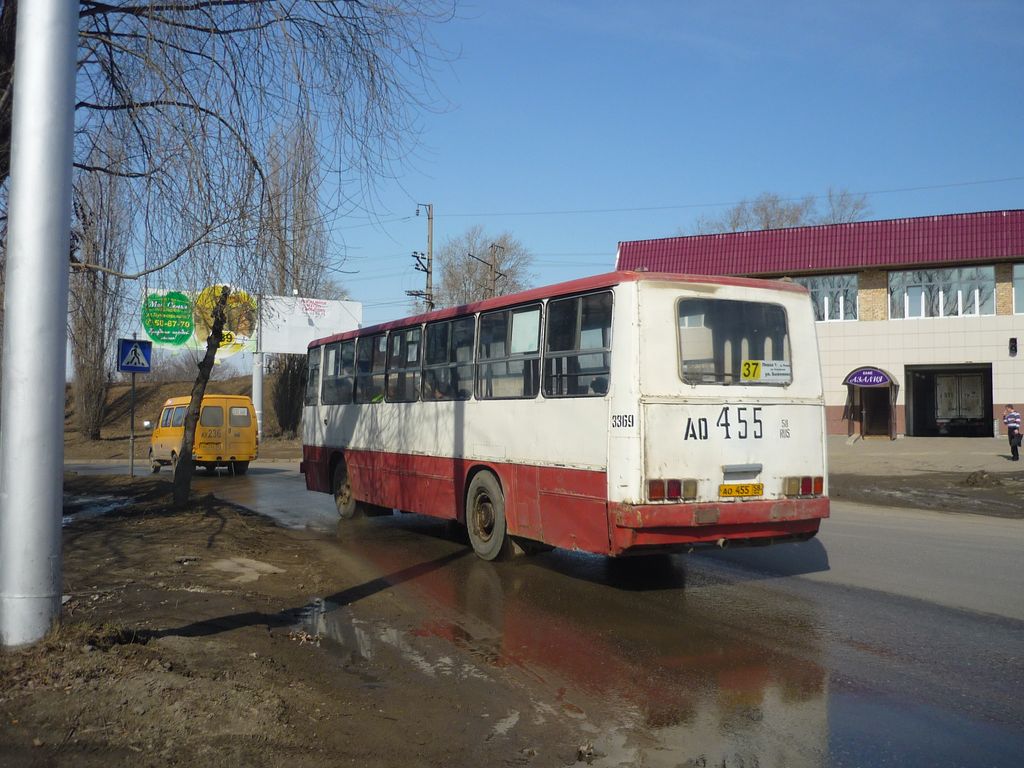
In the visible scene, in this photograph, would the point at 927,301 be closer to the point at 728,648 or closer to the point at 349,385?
the point at 349,385

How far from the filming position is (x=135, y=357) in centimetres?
1883

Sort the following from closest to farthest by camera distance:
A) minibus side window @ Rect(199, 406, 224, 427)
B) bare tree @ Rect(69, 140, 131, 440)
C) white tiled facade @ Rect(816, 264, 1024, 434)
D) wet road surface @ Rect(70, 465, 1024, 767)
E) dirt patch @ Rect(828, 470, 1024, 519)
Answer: wet road surface @ Rect(70, 465, 1024, 767)
bare tree @ Rect(69, 140, 131, 440)
dirt patch @ Rect(828, 470, 1024, 519)
minibus side window @ Rect(199, 406, 224, 427)
white tiled facade @ Rect(816, 264, 1024, 434)

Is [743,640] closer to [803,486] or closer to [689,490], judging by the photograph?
[689,490]

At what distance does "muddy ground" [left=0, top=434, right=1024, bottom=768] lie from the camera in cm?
440

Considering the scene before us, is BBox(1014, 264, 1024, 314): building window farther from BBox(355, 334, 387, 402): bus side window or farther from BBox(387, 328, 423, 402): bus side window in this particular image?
BBox(387, 328, 423, 402): bus side window

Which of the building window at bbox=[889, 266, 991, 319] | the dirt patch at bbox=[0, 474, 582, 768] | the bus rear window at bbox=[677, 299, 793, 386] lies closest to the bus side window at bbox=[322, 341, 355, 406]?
the dirt patch at bbox=[0, 474, 582, 768]

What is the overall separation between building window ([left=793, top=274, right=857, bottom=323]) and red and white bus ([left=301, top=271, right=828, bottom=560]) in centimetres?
3012

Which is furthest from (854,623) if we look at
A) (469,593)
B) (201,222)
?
(201,222)

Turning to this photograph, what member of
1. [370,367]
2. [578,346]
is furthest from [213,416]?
[578,346]

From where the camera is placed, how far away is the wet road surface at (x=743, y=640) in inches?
190

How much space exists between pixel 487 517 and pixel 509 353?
74.7 inches

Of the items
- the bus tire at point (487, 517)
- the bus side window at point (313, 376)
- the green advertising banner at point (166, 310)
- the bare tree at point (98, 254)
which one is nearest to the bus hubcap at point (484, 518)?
the bus tire at point (487, 517)

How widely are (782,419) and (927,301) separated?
31.2 meters

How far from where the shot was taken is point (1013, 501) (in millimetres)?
17609
